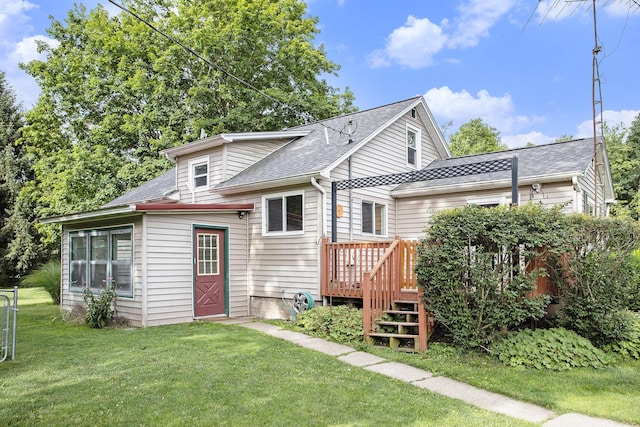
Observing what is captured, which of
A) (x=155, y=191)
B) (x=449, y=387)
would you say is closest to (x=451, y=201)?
(x=449, y=387)

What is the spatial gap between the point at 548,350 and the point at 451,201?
5479mm

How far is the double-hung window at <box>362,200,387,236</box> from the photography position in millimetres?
11023

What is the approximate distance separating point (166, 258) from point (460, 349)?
20.5 feet

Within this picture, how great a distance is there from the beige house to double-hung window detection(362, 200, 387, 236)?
26mm

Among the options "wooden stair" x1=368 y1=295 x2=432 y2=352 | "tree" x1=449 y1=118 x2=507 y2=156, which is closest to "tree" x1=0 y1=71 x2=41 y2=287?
"wooden stair" x1=368 y1=295 x2=432 y2=352

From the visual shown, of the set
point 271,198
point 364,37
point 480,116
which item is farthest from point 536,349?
Result: point 480,116

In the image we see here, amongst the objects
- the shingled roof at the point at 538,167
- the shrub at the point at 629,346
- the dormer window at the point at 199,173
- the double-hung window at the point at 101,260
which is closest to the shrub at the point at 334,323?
the shrub at the point at 629,346

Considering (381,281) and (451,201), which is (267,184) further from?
(451,201)

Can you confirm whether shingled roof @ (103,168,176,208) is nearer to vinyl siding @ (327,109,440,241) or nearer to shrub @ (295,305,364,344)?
vinyl siding @ (327,109,440,241)

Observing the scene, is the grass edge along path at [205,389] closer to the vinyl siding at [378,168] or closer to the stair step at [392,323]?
the stair step at [392,323]

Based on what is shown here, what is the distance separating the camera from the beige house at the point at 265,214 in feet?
31.5

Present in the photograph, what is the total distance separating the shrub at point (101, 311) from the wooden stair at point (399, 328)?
230 inches

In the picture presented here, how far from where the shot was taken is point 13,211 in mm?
23875

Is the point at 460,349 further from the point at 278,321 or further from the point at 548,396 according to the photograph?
the point at 278,321
